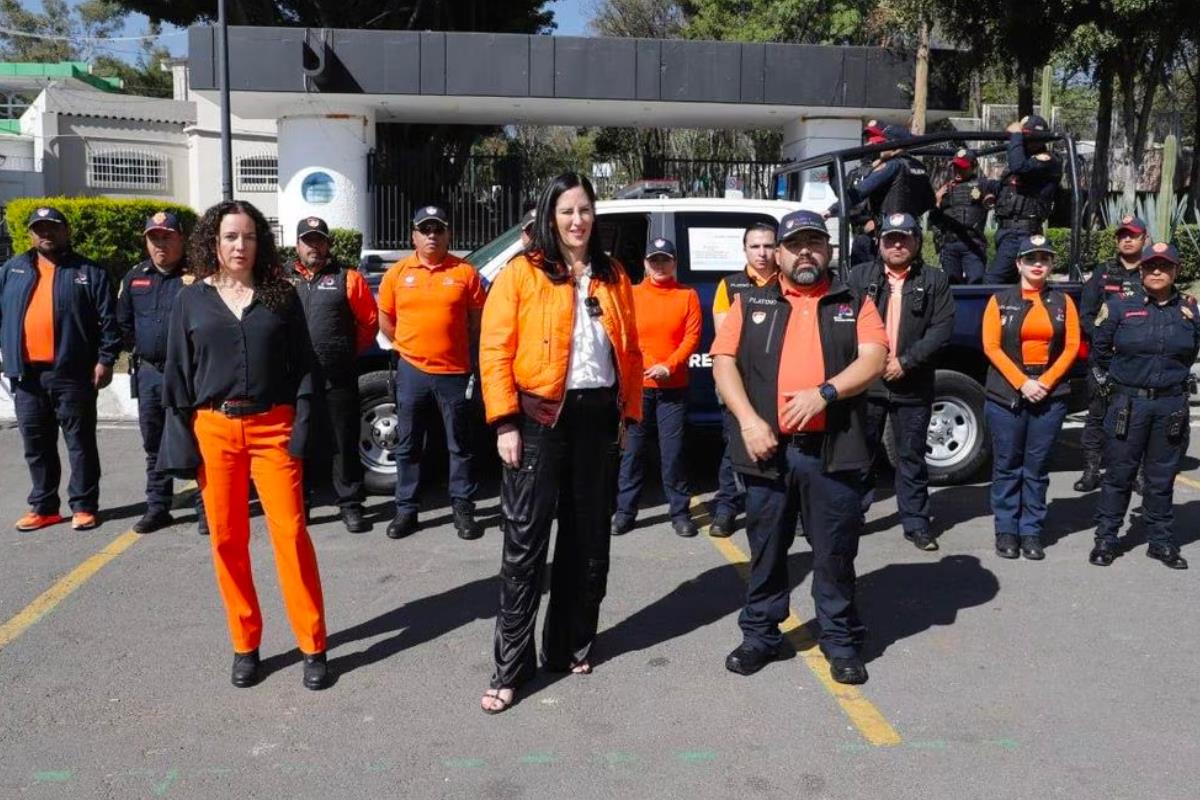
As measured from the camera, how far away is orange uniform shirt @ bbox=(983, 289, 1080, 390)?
5871mm

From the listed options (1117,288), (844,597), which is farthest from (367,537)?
(1117,288)

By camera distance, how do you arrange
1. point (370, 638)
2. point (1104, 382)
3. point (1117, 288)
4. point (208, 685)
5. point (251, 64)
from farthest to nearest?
point (251, 64)
point (1117, 288)
point (1104, 382)
point (370, 638)
point (208, 685)

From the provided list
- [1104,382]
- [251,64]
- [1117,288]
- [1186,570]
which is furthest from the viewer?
[251,64]

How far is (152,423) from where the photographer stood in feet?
21.6

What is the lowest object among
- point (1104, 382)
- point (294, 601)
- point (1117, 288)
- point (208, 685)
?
point (208, 685)

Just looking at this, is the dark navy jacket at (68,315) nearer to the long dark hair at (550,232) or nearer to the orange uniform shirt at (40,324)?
the orange uniform shirt at (40,324)

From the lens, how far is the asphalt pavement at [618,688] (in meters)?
3.55

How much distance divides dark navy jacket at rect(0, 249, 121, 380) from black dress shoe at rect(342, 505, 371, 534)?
5.40 ft

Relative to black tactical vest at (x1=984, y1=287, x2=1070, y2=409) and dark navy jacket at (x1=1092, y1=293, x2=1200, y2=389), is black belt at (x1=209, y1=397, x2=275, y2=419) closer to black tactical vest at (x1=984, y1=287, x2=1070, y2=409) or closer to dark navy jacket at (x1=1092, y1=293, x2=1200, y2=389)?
black tactical vest at (x1=984, y1=287, x2=1070, y2=409)

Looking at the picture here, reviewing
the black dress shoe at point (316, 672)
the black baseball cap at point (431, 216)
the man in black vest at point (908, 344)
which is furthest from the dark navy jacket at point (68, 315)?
the man in black vest at point (908, 344)

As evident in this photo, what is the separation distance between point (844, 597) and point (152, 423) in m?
4.34

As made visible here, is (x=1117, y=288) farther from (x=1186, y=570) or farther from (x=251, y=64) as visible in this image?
(x=251, y=64)

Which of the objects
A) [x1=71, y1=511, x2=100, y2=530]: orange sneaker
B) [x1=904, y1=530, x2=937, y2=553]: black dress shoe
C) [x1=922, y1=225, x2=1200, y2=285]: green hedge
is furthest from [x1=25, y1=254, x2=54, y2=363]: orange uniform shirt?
[x1=922, y1=225, x2=1200, y2=285]: green hedge

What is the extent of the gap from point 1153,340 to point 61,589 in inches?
226
